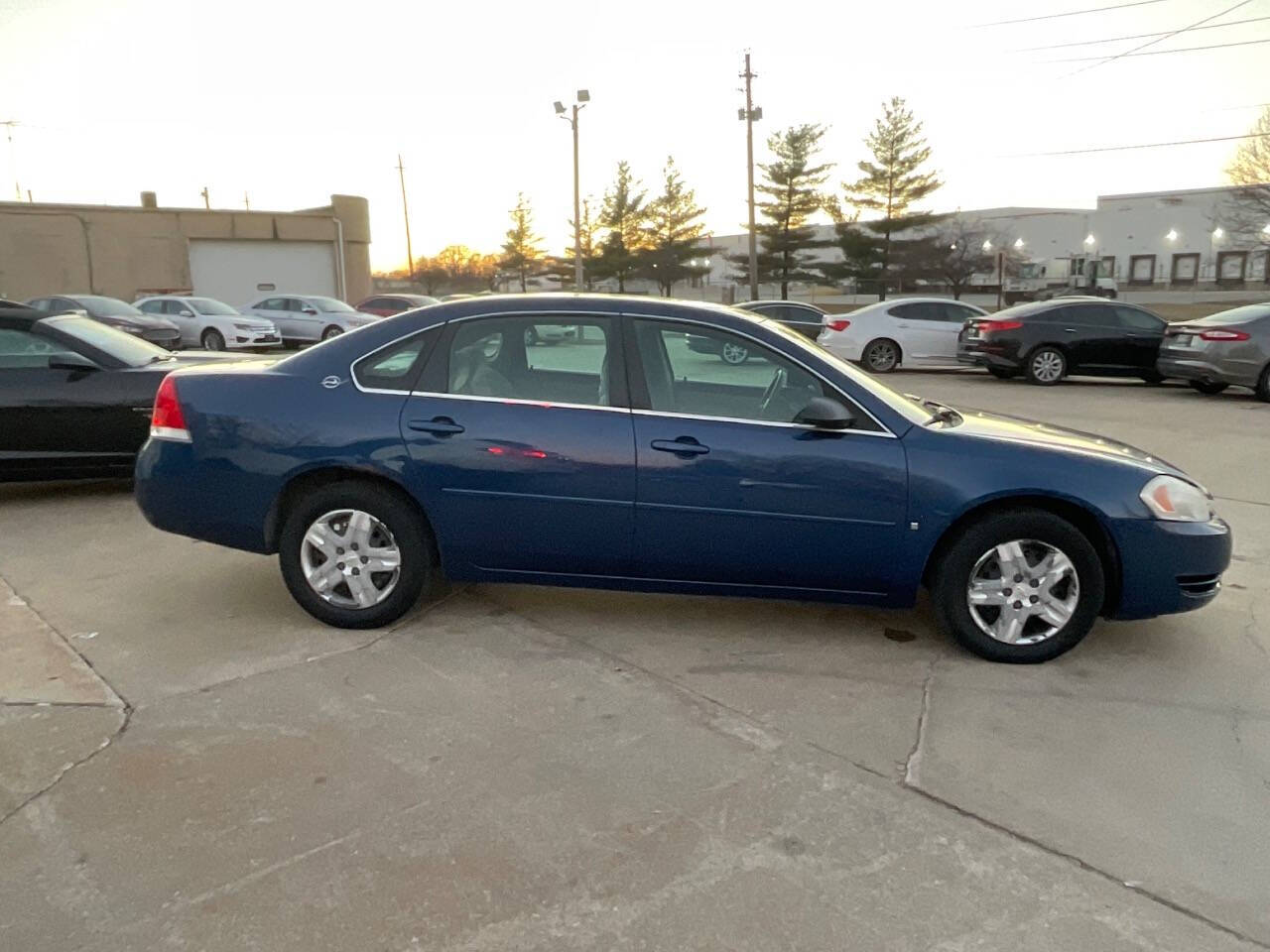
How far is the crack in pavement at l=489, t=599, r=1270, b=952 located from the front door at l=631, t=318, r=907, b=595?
Result: 0.45 metres


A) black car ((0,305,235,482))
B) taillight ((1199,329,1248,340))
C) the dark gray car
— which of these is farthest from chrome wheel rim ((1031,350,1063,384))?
black car ((0,305,235,482))

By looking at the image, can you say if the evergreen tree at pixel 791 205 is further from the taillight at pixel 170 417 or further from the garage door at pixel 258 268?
the taillight at pixel 170 417

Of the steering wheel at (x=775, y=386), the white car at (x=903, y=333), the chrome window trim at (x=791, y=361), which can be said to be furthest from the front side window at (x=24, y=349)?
the white car at (x=903, y=333)

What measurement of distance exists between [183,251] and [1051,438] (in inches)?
1636

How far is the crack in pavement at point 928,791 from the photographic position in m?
2.54

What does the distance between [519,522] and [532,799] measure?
4.87 ft

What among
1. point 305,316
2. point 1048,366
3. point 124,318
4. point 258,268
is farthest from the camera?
point 258,268

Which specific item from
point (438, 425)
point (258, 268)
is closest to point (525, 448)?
point (438, 425)

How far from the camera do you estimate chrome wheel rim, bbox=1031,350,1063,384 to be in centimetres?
1546

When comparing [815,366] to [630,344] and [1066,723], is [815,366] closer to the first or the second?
[630,344]

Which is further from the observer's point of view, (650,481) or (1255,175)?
(1255,175)

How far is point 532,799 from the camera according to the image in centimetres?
306

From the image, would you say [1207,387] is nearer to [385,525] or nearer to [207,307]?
[385,525]

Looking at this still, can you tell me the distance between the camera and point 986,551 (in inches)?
160
